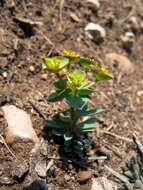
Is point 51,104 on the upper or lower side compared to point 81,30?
lower

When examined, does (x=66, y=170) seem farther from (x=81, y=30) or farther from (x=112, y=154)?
(x=81, y=30)

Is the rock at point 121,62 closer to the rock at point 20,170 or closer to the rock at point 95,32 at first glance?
the rock at point 95,32

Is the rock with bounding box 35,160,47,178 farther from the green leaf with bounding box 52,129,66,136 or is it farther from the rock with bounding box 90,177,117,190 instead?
the rock with bounding box 90,177,117,190

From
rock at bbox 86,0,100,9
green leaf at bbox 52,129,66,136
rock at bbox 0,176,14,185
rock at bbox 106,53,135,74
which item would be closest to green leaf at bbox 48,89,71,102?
green leaf at bbox 52,129,66,136

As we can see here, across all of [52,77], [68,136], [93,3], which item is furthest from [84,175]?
[93,3]

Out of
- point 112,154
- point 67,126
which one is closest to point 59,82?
point 67,126

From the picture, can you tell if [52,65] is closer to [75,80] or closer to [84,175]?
[75,80]
